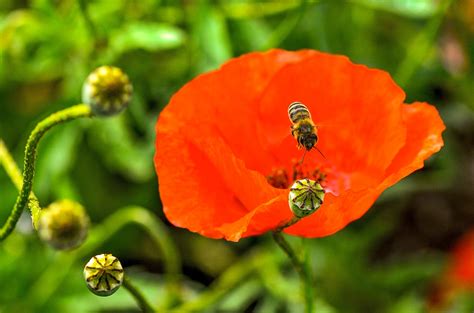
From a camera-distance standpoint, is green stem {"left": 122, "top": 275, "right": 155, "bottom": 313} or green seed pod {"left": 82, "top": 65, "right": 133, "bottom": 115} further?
green stem {"left": 122, "top": 275, "right": 155, "bottom": 313}

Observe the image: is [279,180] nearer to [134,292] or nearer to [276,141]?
[276,141]

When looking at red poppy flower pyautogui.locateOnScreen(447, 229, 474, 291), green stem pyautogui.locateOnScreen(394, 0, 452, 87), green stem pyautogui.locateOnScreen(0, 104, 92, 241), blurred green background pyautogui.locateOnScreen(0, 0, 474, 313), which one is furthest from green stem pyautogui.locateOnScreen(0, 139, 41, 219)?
red poppy flower pyautogui.locateOnScreen(447, 229, 474, 291)

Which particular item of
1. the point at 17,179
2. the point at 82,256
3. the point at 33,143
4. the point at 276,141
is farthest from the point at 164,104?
the point at 33,143

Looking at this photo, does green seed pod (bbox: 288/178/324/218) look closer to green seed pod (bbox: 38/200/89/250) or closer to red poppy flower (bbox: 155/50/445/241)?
red poppy flower (bbox: 155/50/445/241)

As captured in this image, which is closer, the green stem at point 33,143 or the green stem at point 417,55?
the green stem at point 33,143

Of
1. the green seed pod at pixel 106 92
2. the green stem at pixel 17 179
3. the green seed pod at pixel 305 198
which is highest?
the green seed pod at pixel 106 92

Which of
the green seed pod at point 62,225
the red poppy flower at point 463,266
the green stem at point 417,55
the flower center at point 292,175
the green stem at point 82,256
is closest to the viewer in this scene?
the green seed pod at point 62,225

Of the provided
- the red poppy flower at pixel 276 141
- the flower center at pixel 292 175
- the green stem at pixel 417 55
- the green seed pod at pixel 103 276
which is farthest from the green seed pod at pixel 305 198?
the green stem at pixel 417 55

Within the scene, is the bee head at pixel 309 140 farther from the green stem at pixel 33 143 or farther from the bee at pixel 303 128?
the green stem at pixel 33 143
